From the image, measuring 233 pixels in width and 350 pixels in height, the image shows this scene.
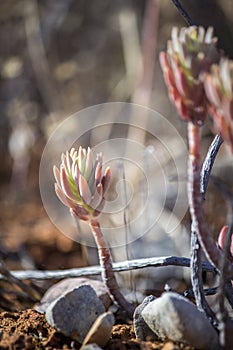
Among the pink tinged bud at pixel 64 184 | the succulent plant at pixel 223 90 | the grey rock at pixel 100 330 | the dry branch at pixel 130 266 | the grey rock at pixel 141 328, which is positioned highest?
the succulent plant at pixel 223 90

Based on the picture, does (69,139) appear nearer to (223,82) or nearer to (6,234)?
(6,234)

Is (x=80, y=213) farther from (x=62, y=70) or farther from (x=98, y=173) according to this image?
(x=62, y=70)

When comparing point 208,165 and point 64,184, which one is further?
point 208,165

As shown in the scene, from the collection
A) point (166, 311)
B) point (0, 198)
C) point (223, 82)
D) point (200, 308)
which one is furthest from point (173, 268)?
point (0, 198)

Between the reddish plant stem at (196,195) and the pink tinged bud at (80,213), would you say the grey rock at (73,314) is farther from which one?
the reddish plant stem at (196,195)

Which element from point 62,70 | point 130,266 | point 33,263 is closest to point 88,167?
point 130,266

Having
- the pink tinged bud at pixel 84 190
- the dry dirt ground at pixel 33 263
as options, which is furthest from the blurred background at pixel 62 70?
the pink tinged bud at pixel 84 190

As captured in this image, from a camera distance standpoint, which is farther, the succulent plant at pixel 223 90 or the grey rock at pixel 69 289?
the grey rock at pixel 69 289
